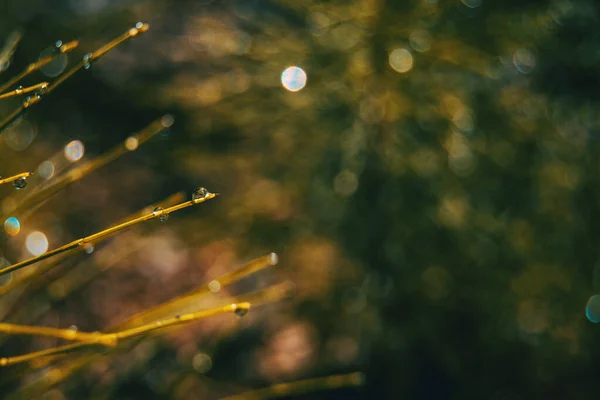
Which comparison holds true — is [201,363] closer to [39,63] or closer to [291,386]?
[291,386]

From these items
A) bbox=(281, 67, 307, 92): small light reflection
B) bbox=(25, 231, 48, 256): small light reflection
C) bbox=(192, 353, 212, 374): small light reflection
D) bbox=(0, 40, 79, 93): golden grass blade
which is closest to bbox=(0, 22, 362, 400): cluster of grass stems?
bbox=(0, 40, 79, 93): golden grass blade

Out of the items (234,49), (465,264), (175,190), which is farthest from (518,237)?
(175,190)

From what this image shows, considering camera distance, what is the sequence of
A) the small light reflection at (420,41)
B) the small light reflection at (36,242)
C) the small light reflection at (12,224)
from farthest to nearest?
the small light reflection at (36,242)
the small light reflection at (420,41)
the small light reflection at (12,224)

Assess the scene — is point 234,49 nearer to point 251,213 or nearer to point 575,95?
point 251,213

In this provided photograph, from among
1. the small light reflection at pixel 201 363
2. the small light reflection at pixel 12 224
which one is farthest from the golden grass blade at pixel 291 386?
the small light reflection at pixel 12 224

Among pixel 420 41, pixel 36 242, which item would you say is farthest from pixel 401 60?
pixel 36 242

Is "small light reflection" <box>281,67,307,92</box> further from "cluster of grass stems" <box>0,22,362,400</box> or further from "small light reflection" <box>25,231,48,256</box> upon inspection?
"small light reflection" <box>25,231,48,256</box>

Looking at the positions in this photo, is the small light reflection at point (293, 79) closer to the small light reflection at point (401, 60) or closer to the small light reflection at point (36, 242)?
the small light reflection at point (401, 60)

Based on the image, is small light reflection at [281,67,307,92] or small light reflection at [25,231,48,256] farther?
small light reflection at [25,231,48,256]

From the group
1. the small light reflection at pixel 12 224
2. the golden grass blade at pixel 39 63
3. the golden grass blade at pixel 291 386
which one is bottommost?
the golden grass blade at pixel 291 386
